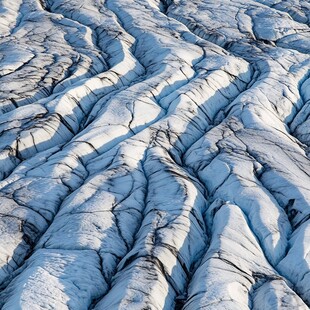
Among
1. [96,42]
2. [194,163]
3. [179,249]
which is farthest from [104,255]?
[96,42]

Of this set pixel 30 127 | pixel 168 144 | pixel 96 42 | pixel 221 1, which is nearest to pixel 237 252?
pixel 168 144

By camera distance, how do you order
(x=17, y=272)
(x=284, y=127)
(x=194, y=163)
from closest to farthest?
1. (x=17, y=272)
2. (x=194, y=163)
3. (x=284, y=127)

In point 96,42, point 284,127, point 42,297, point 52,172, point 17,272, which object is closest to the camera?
point 42,297

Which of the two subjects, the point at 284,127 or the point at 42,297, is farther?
the point at 284,127

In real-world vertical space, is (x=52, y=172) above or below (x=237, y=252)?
below

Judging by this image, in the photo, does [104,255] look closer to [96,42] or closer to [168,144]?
[168,144]

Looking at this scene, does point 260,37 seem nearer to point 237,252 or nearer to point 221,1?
point 221,1
